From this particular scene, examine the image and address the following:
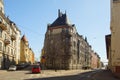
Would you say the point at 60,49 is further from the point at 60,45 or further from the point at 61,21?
the point at 61,21

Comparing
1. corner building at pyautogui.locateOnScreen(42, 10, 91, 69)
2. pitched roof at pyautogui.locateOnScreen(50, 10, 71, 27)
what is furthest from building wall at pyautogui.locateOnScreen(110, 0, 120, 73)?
pitched roof at pyautogui.locateOnScreen(50, 10, 71, 27)

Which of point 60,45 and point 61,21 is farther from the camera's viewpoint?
point 61,21

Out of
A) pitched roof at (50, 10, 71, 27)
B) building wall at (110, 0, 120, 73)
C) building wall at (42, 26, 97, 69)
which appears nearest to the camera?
building wall at (110, 0, 120, 73)

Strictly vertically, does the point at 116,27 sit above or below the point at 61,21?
below

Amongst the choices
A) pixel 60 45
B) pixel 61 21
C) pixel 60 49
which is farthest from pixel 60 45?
pixel 61 21

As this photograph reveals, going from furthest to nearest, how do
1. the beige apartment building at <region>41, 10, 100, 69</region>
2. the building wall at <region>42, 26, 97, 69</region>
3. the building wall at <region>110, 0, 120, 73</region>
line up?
the beige apartment building at <region>41, 10, 100, 69</region>, the building wall at <region>42, 26, 97, 69</region>, the building wall at <region>110, 0, 120, 73</region>

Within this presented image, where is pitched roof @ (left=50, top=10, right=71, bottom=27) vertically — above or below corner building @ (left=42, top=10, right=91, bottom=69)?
above

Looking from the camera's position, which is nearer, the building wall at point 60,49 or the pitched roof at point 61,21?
the building wall at point 60,49

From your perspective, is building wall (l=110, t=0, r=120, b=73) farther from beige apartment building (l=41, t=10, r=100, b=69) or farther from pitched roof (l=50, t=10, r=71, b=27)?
pitched roof (l=50, t=10, r=71, b=27)

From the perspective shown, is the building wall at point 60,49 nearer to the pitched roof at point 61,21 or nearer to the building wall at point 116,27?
the pitched roof at point 61,21

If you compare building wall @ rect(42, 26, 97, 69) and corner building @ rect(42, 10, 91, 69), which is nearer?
building wall @ rect(42, 26, 97, 69)

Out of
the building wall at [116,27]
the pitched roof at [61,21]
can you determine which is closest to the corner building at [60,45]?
the pitched roof at [61,21]

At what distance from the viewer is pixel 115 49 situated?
35062 mm

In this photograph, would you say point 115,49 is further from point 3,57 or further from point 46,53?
point 46,53
